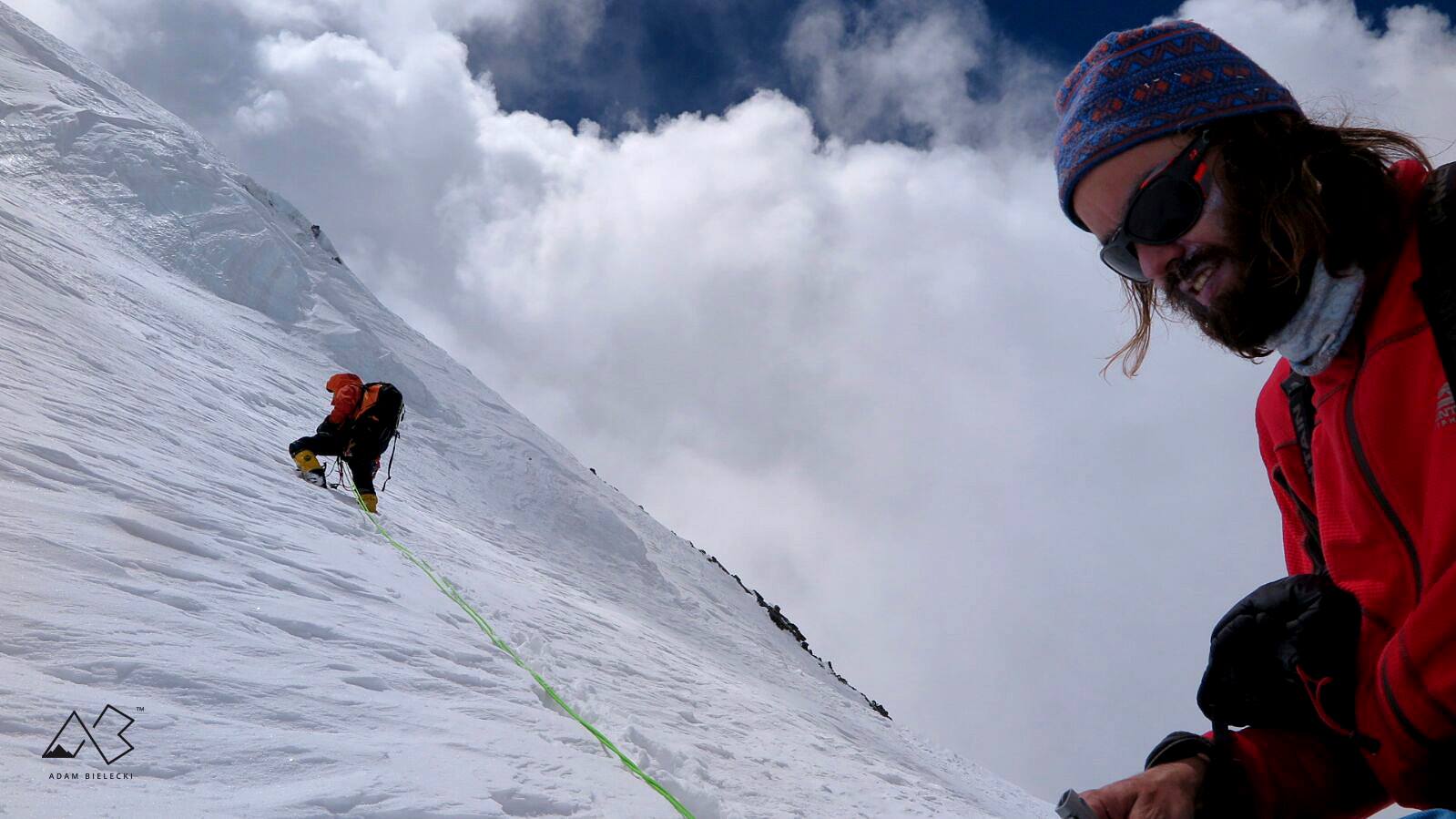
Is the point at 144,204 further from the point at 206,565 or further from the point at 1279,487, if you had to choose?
the point at 1279,487

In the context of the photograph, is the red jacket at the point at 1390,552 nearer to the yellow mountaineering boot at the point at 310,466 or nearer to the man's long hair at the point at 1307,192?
the man's long hair at the point at 1307,192

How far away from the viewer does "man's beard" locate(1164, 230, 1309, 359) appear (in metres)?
1.74

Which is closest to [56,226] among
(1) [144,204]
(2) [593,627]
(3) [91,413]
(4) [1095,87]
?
(1) [144,204]

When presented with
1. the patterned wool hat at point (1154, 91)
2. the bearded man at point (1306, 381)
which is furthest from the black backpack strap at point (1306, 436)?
the patterned wool hat at point (1154, 91)

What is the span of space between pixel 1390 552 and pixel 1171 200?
901 mm

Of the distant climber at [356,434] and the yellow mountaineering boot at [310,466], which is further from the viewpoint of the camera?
the distant climber at [356,434]

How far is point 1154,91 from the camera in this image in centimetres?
198

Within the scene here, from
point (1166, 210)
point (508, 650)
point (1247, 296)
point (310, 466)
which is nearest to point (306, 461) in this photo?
point (310, 466)

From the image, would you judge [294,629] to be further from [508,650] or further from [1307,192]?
[1307,192]

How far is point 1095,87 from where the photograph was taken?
208 cm

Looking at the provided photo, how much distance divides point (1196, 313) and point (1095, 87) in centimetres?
65

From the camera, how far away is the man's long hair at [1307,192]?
5.30ft

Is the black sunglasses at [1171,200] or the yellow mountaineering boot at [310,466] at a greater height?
the black sunglasses at [1171,200]

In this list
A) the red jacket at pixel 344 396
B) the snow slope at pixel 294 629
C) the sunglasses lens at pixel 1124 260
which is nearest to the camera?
the sunglasses lens at pixel 1124 260
